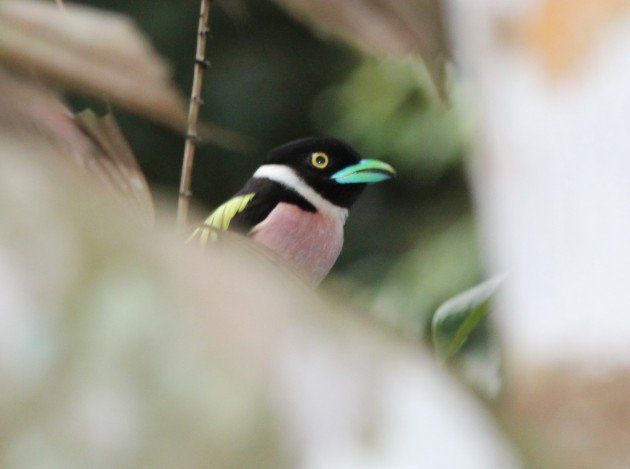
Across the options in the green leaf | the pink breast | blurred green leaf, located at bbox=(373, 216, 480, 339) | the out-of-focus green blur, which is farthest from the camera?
the out-of-focus green blur

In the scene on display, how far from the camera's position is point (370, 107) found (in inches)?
66.9

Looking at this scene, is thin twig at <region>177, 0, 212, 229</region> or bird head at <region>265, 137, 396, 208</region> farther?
bird head at <region>265, 137, 396, 208</region>

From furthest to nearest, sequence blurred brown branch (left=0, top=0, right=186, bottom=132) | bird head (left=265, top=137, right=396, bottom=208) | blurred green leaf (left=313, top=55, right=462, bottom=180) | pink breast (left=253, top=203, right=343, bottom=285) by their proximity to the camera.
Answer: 1. blurred green leaf (left=313, top=55, right=462, bottom=180)
2. bird head (left=265, top=137, right=396, bottom=208)
3. pink breast (left=253, top=203, right=343, bottom=285)
4. blurred brown branch (left=0, top=0, right=186, bottom=132)

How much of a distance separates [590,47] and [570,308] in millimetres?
136

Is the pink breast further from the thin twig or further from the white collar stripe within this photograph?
the thin twig

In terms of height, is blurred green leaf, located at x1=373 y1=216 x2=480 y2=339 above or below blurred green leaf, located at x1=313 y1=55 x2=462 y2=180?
below

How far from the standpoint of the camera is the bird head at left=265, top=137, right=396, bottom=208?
1.15 m

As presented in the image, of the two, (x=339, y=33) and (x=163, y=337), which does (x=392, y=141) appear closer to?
(x=339, y=33)

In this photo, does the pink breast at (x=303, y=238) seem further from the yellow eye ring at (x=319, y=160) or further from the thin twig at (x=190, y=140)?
the thin twig at (x=190, y=140)

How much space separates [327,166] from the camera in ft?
3.82

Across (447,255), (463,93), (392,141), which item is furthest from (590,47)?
(392,141)

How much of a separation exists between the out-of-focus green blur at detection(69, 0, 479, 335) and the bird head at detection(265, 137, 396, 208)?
142mm

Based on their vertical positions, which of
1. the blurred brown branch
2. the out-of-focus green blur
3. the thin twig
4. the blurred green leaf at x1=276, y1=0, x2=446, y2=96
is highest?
the blurred green leaf at x1=276, y1=0, x2=446, y2=96

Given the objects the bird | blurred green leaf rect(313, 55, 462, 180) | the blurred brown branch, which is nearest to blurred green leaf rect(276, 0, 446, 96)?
the blurred brown branch
